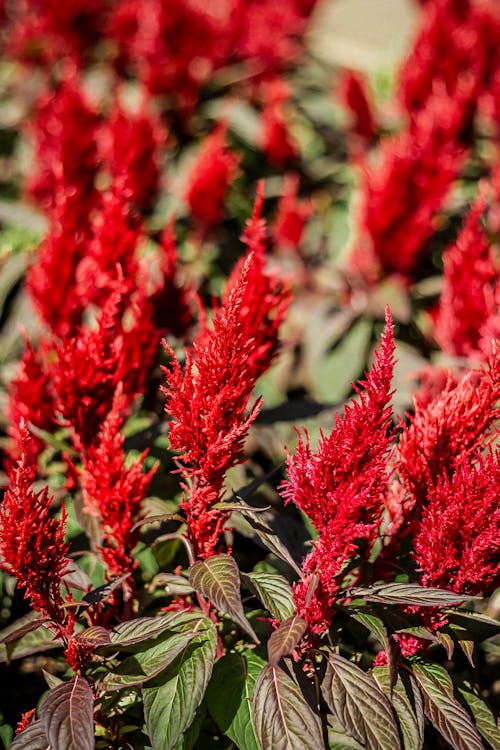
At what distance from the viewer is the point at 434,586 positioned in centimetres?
140

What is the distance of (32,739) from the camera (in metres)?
1.27

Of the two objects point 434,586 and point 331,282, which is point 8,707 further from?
point 331,282

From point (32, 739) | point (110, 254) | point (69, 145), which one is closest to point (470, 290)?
point (110, 254)

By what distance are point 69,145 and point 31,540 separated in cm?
186

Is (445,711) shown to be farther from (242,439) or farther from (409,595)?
(242,439)

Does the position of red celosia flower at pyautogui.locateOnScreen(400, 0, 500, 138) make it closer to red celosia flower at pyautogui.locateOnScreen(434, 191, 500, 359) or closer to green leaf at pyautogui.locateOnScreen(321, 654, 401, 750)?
red celosia flower at pyautogui.locateOnScreen(434, 191, 500, 359)

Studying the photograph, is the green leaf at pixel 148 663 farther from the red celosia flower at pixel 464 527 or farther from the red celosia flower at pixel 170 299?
the red celosia flower at pixel 170 299

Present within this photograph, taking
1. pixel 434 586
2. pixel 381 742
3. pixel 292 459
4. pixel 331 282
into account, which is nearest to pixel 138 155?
pixel 331 282

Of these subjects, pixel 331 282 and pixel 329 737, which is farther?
pixel 331 282

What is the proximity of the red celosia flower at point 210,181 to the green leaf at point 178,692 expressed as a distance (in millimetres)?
1734

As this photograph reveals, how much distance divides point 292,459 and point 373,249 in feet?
5.36

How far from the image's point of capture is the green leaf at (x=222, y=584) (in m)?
1.19

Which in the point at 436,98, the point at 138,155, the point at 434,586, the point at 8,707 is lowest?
the point at 8,707

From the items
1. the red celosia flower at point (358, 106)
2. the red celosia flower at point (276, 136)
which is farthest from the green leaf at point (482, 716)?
the red celosia flower at point (358, 106)
